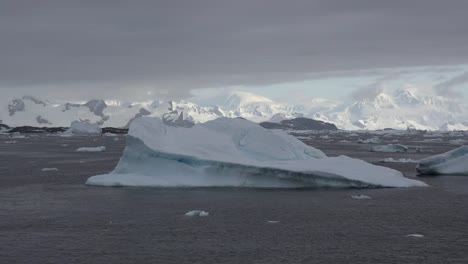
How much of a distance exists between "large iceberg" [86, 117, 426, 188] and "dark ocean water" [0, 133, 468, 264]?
0.80 metres

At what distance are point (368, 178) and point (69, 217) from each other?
10805mm

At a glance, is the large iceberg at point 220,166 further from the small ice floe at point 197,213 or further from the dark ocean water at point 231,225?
the small ice floe at point 197,213

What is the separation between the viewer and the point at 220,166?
2336cm

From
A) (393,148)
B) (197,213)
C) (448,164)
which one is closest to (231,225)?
(197,213)

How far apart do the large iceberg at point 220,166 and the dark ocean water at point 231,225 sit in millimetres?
801

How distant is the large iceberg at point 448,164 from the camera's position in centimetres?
2780

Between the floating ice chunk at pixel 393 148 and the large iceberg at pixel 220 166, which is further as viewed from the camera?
the floating ice chunk at pixel 393 148

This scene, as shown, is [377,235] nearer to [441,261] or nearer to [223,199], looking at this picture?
[441,261]

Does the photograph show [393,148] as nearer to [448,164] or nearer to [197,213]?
[448,164]

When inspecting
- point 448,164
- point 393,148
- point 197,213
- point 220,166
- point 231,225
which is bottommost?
point 231,225

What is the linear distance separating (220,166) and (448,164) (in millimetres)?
10810

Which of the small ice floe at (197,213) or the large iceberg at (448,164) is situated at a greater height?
the large iceberg at (448,164)

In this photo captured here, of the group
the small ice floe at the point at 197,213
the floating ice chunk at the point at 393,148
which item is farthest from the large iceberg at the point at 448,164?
the floating ice chunk at the point at 393,148

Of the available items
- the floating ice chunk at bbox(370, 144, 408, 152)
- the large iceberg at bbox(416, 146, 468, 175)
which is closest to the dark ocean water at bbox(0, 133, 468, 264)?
the large iceberg at bbox(416, 146, 468, 175)
